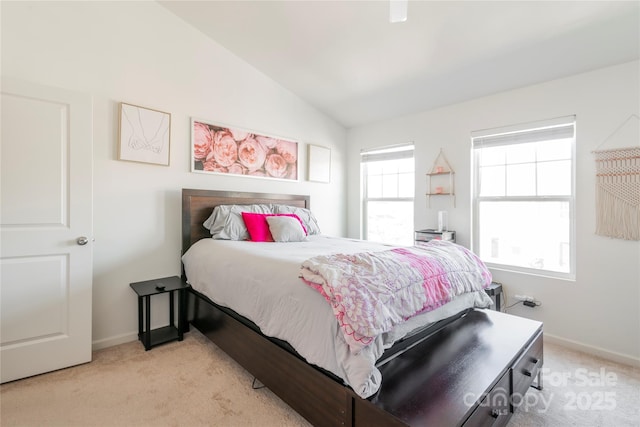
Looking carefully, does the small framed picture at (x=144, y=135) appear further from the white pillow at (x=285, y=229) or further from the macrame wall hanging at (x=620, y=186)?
the macrame wall hanging at (x=620, y=186)

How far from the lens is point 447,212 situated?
3387 millimetres

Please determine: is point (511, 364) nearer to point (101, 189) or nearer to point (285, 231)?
point (285, 231)

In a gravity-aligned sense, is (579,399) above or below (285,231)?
below

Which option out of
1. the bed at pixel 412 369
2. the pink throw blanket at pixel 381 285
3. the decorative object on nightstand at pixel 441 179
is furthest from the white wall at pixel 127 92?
the decorative object on nightstand at pixel 441 179

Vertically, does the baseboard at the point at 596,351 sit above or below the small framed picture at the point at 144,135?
below

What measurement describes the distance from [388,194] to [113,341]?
3.46 metres

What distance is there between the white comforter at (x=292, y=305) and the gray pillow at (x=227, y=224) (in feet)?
0.92

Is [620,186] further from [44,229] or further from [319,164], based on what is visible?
[44,229]

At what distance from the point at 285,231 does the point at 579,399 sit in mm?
2451

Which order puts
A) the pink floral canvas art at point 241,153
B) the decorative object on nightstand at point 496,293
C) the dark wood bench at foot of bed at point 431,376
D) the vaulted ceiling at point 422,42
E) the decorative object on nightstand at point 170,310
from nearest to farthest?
the dark wood bench at foot of bed at point 431,376 → the vaulted ceiling at point 422,42 → the decorative object on nightstand at point 170,310 → the decorative object on nightstand at point 496,293 → the pink floral canvas art at point 241,153

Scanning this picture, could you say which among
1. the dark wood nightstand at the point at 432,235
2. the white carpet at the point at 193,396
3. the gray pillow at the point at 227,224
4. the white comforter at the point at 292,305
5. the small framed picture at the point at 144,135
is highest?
the small framed picture at the point at 144,135

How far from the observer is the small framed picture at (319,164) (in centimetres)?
403

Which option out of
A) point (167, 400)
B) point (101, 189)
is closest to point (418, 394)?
point (167, 400)

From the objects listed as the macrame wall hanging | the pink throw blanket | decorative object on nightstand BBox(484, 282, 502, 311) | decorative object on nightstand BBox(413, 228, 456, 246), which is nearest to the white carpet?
decorative object on nightstand BBox(484, 282, 502, 311)
